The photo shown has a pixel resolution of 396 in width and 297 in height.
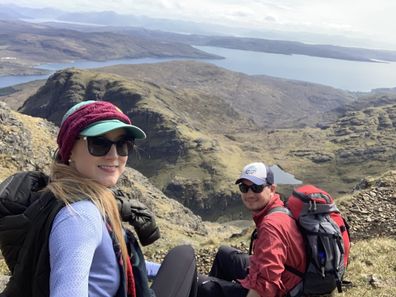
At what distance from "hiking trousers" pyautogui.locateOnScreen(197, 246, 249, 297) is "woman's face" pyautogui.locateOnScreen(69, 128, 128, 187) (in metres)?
4.35

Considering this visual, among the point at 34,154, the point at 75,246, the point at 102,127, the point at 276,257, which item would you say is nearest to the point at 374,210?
the point at 276,257

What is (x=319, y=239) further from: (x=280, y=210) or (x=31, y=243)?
(x=31, y=243)

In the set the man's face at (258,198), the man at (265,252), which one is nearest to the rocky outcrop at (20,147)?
the man at (265,252)

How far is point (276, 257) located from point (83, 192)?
4.00 metres

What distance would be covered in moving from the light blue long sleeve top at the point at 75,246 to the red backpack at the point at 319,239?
14.6 feet

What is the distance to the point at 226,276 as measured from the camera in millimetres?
9656

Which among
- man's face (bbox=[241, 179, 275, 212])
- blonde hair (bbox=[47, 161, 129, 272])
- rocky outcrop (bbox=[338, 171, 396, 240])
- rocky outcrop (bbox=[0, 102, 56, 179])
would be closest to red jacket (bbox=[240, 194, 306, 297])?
man's face (bbox=[241, 179, 275, 212])

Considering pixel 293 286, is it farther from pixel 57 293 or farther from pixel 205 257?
pixel 205 257

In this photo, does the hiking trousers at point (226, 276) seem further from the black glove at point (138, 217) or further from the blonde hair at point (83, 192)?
the blonde hair at point (83, 192)

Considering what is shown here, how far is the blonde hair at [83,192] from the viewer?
14.3 ft

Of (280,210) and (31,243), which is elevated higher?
(31,243)

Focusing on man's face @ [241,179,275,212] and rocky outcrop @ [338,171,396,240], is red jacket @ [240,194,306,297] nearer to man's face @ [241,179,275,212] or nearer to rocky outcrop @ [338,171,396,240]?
man's face @ [241,179,275,212]

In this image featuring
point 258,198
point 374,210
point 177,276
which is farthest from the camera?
point 374,210

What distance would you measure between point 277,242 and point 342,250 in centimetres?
144
